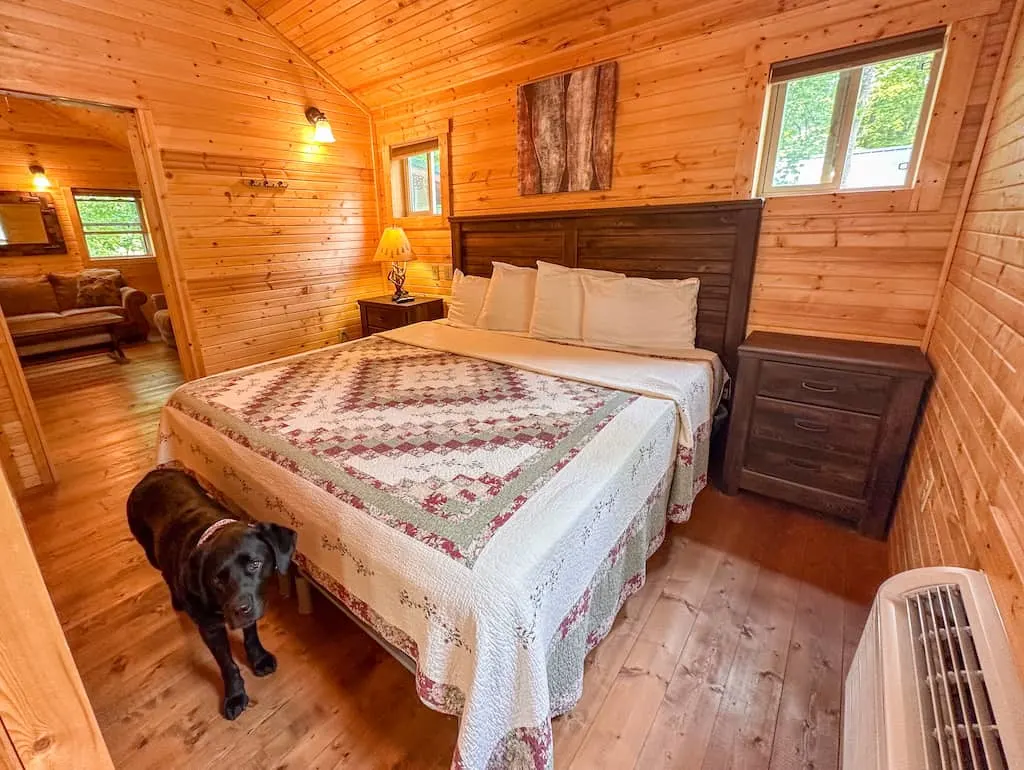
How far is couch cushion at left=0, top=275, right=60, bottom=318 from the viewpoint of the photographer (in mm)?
4613

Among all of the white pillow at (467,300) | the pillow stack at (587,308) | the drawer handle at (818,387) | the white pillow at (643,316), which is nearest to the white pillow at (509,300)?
the pillow stack at (587,308)

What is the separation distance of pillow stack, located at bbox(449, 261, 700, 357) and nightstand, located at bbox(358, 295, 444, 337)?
55 centimetres

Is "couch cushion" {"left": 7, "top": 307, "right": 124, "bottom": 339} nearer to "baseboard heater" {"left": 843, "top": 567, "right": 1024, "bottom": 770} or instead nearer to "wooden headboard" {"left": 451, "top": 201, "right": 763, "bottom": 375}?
"wooden headboard" {"left": 451, "top": 201, "right": 763, "bottom": 375}

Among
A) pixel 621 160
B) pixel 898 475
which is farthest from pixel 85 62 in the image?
pixel 898 475

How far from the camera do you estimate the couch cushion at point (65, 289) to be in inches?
193

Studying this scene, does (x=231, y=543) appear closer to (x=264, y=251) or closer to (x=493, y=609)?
(x=493, y=609)

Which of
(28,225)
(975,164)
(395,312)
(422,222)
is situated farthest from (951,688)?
(28,225)

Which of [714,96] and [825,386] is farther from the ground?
[714,96]

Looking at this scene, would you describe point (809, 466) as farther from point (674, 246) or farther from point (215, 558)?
point (215, 558)

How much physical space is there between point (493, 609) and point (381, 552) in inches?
12.4

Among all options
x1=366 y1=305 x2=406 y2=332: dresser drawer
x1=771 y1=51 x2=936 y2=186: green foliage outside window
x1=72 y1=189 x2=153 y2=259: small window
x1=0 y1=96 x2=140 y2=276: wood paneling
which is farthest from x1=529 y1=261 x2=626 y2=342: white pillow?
x1=72 y1=189 x2=153 y2=259: small window

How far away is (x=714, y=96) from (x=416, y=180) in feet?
8.18

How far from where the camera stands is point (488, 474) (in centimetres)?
125

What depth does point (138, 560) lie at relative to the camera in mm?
1852
